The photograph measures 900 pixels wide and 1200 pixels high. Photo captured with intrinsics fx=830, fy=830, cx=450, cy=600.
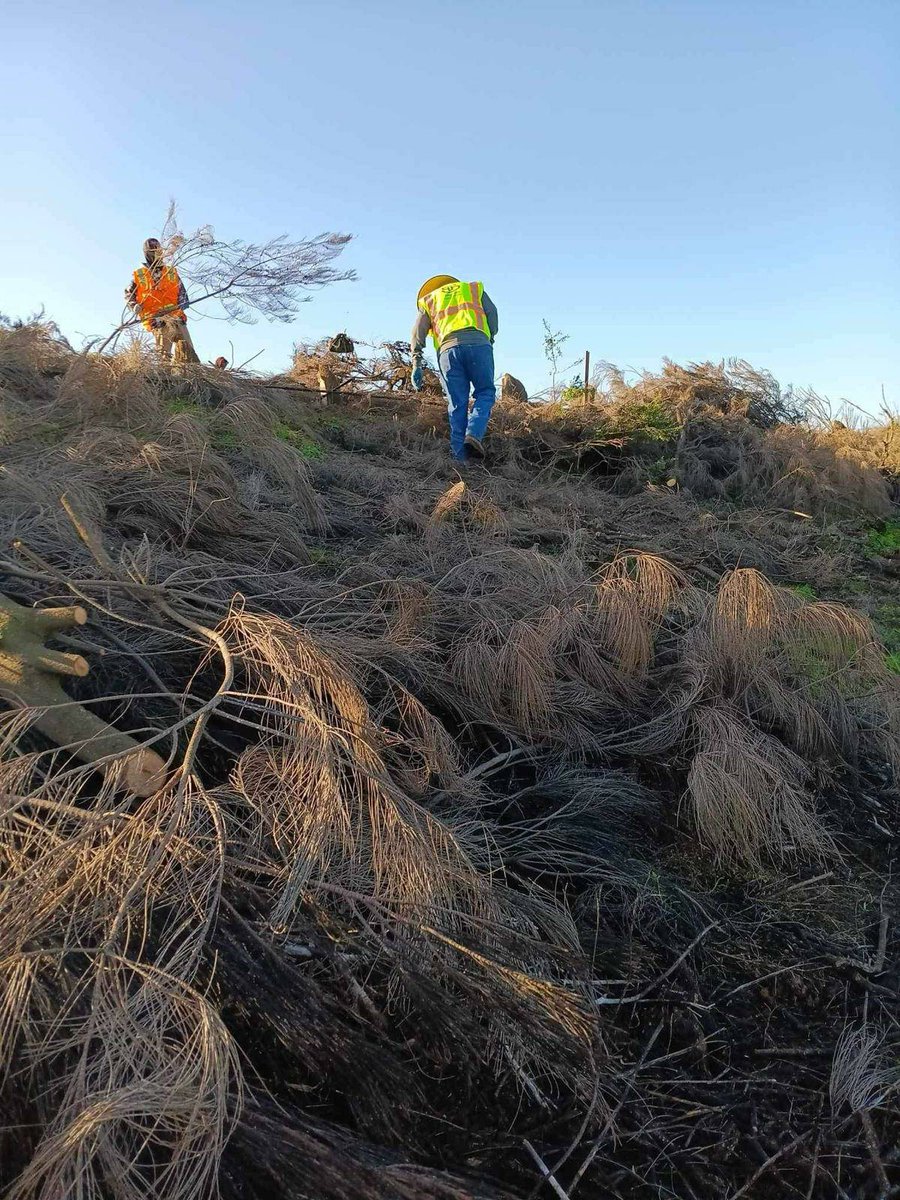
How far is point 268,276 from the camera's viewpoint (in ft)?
16.5

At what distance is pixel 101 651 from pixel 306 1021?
1263mm

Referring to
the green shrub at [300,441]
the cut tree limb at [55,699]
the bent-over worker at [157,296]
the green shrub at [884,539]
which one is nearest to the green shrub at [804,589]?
the green shrub at [884,539]

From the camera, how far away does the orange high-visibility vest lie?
5.03 metres

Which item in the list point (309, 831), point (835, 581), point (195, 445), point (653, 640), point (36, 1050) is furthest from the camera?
point (835, 581)

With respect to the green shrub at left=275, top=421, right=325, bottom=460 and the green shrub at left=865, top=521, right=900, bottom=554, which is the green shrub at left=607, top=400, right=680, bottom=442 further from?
the green shrub at left=275, top=421, right=325, bottom=460

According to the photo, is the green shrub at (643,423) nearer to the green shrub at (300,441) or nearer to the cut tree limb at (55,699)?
the green shrub at (300,441)

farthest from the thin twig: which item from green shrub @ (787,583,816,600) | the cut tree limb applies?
green shrub @ (787,583,816,600)

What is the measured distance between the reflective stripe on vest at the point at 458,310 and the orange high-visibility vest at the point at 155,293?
2835 mm

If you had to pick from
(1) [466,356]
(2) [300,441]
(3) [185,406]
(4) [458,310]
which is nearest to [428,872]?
(3) [185,406]

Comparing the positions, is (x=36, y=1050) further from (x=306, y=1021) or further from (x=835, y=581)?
(x=835, y=581)

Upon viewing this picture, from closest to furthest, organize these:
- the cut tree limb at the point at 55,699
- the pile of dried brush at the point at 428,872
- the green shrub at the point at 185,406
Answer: the pile of dried brush at the point at 428,872 < the cut tree limb at the point at 55,699 < the green shrub at the point at 185,406

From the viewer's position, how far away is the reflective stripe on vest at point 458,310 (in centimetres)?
749

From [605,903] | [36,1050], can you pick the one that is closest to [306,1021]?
[36,1050]

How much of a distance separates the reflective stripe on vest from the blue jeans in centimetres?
20
